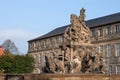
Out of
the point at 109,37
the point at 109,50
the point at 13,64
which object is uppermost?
the point at 109,37

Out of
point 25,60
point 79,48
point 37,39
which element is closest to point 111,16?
point 25,60

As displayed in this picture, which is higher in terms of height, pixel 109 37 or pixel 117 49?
pixel 109 37

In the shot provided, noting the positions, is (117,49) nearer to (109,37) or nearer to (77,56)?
(109,37)

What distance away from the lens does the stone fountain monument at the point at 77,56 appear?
26.5 m

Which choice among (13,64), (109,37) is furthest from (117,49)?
(13,64)

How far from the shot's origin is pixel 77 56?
90.1 feet

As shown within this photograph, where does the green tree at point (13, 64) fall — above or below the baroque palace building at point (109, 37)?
below

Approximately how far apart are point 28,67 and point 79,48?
38350 mm

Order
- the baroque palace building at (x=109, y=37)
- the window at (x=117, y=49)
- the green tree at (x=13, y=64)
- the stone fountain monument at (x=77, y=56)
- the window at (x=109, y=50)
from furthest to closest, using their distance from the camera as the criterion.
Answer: the green tree at (x=13, y=64) → the window at (x=109, y=50) → the baroque palace building at (x=109, y=37) → the window at (x=117, y=49) → the stone fountain monument at (x=77, y=56)

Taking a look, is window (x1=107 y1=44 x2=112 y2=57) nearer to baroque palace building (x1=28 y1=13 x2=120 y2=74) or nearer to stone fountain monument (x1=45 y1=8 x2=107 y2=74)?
baroque palace building (x1=28 y1=13 x2=120 y2=74)

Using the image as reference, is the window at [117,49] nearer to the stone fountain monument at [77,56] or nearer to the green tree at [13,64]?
the green tree at [13,64]

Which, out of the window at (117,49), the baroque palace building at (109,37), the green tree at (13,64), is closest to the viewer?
the window at (117,49)

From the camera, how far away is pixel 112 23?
2346 inches

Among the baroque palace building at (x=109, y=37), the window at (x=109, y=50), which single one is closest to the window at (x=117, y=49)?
the baroque palace building at (x=109, y=37)
